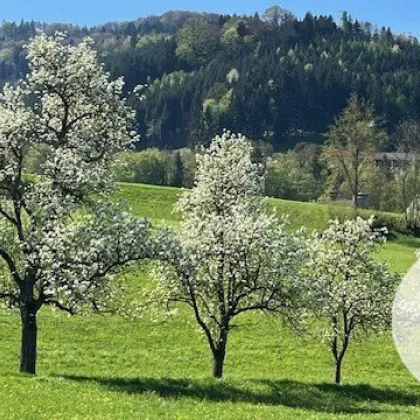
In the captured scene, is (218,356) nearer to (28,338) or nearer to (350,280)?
(350,280)

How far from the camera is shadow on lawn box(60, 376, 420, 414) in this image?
A: 28391mm

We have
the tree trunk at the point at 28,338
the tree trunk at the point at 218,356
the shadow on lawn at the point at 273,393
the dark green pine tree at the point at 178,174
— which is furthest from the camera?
the dark green pine tree at the point at 178,174

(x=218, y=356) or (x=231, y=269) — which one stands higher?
(x=231, y=269)

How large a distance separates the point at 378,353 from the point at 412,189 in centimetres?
7687

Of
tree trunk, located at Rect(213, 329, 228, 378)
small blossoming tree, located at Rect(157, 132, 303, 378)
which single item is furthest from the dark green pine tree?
tree trunk, located at Rect(213, 329, 228, 378)

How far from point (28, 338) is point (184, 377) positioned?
7470mm

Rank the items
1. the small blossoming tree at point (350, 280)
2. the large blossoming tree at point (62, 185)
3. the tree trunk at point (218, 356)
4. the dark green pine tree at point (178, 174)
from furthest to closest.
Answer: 1. the dark green pine tree at point (178, 174)
2. the small blossoming tree at point (350, 280)
3. the tree trunk at point (218, 356)
4. the large blossoming tree at point (62, 185)

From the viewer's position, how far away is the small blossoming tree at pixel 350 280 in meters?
38.7

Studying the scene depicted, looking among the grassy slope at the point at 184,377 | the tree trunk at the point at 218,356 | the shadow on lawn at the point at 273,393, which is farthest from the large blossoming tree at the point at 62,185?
the tree trunk at the point at 218,356

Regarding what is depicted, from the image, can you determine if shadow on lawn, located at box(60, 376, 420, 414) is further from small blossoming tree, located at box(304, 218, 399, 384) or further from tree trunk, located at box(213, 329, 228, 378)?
small blossoming tree, located at box(304, 218, 399, 384)

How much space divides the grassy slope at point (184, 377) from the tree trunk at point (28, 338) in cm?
89

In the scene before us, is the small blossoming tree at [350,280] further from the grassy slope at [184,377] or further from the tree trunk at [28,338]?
the tree trunk at [28,338]

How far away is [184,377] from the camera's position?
111 ft

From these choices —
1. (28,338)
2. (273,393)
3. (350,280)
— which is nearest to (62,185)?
(28,338)
